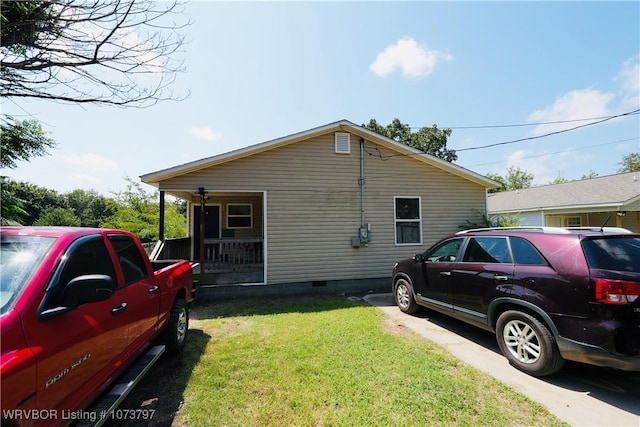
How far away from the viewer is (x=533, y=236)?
3.86 meters

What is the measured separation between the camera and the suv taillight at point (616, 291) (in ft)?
9.46

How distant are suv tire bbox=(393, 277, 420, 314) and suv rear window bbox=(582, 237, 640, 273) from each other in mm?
3311

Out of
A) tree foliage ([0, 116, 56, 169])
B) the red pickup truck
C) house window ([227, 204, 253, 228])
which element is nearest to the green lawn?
the red pickup truck

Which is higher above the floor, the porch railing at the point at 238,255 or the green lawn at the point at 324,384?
Answer: the porch railing at the point at 238,255

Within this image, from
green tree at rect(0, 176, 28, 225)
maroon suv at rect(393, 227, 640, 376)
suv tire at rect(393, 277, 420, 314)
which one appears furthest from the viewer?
green tree at rect(0, 176, 28, 225)

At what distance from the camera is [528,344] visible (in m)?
3.66

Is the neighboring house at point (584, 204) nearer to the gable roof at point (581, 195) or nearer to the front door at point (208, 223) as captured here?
the gable roof at point (581, 195)

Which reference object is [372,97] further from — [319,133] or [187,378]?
[187,378]

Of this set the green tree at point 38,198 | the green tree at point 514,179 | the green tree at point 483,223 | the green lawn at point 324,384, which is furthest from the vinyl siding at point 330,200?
the green tree at point 38,198

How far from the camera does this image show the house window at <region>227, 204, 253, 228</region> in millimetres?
11742

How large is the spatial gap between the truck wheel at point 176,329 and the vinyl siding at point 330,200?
3.94 m

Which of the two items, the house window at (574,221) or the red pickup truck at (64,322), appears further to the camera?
the house window at (574,221)

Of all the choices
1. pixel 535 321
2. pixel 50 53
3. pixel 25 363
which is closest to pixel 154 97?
pixel 50 53

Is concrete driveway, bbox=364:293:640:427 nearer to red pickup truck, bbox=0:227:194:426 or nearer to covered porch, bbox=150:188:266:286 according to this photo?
red pickup truck, bbox=0:227:194:426
